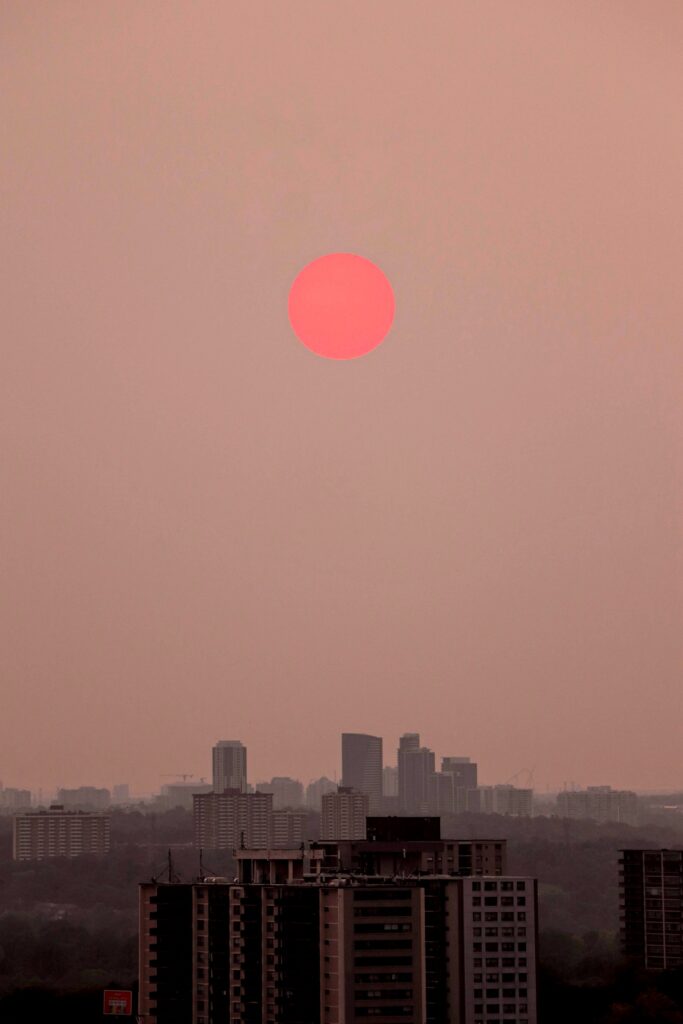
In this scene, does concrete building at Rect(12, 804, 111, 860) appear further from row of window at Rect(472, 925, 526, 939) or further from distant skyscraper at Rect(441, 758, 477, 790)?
row of window at Rect(472, 925, 526, 939)

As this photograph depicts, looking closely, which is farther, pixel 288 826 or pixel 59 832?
pixel 59 832

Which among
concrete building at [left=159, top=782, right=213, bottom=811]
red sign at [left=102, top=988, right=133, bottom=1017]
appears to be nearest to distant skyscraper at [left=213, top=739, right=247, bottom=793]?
concrete building at [left=159, top=782, right=213, bottom=811]

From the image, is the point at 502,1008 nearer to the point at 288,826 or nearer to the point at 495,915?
the point at 495,915

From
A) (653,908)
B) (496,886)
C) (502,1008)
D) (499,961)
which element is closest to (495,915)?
(496,886)

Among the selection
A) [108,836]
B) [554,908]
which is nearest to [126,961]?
[554,908]

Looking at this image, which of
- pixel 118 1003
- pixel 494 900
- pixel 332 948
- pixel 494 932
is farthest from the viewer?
pixel 118 1003
